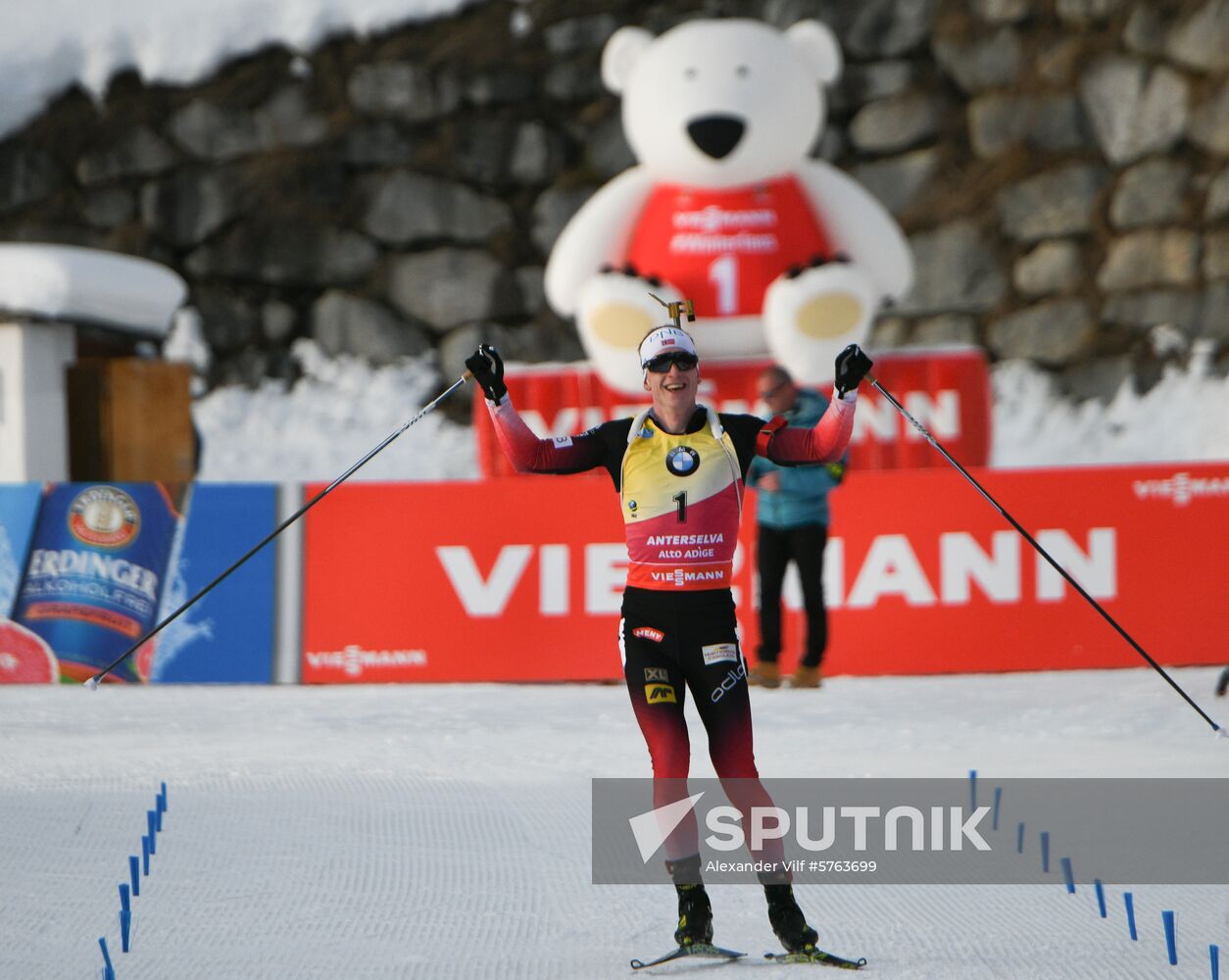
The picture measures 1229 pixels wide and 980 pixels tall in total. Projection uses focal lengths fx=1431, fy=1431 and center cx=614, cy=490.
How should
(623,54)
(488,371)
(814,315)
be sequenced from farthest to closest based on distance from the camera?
(623,54)
(814,315)
(488,371)

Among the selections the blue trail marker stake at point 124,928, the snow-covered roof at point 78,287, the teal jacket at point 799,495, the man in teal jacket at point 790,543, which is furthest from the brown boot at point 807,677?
the snow-covered roof at point 78,287

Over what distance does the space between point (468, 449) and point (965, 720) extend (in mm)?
7922

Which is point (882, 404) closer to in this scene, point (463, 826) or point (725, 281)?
point (725, 281)

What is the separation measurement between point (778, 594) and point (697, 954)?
12.6 feet

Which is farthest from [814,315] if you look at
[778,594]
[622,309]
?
[778,594]

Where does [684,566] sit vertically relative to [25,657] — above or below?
above

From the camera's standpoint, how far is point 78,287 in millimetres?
8789

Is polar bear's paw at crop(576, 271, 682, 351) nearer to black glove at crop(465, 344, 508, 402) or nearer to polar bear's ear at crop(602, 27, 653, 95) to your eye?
polar bear's ear at crop(602, 27, 653, 95)

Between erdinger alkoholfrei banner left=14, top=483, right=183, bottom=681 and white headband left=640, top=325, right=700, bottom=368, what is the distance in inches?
172

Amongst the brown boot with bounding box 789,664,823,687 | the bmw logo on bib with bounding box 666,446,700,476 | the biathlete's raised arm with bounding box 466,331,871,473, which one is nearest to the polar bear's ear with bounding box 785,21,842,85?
the brown boot with bounding box 789,664,823,687

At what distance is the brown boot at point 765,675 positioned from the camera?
688 cm

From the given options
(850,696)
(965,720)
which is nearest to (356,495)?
(850,696)

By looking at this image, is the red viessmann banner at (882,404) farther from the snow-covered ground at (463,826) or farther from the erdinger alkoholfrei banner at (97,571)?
the erdinger alkoholfrei banner at (97,571)

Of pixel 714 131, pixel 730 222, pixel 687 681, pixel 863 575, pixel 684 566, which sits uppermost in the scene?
pixel 714 131
